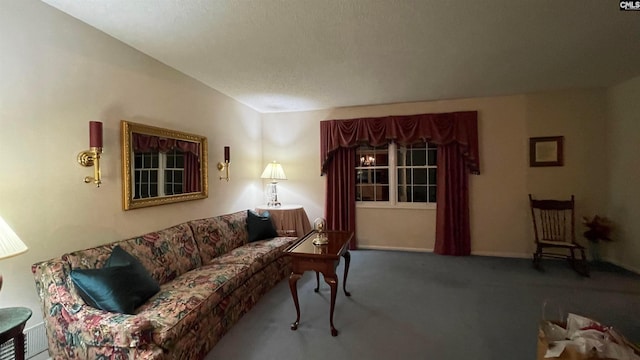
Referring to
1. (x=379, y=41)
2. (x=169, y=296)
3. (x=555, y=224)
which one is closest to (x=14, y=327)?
(x=169, y=296)

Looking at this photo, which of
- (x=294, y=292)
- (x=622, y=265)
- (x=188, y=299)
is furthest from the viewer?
(x=622, y=265)

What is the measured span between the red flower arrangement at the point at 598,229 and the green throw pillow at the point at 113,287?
512 centimetres

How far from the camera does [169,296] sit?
1989 mm

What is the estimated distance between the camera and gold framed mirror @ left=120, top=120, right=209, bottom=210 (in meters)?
2.47

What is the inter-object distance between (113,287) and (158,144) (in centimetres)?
155

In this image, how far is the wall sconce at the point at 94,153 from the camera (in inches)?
81.8

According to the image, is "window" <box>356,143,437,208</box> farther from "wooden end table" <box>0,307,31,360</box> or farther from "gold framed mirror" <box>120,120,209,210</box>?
"wooden end table" <box>0,307,31,360</box>

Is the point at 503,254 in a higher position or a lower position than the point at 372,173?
lower

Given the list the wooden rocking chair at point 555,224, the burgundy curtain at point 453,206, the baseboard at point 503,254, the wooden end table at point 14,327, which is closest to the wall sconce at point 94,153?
the wooden end table at point 14,327

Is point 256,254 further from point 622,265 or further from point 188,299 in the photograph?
point 622,265

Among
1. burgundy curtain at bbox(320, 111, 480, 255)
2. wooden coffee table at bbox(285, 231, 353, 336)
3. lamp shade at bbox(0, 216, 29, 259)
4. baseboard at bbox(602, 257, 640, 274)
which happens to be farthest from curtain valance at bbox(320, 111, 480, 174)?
lamp shade at bbox(0, 216, 29, 259)

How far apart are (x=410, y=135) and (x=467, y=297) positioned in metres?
2.45

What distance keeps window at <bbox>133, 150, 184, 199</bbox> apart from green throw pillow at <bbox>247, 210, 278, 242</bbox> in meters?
0.95

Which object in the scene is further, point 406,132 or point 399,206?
point 399,206
